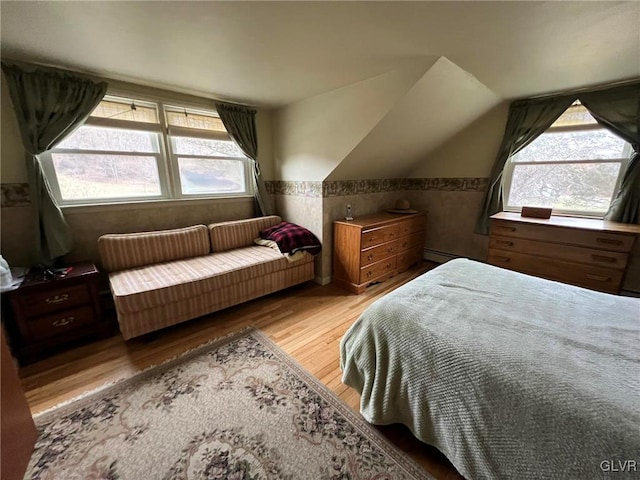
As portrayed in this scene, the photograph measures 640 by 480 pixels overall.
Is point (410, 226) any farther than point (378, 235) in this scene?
Yes

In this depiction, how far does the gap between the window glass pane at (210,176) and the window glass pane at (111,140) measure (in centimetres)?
33

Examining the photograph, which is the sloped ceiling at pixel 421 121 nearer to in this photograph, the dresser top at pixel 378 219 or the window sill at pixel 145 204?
the dresser top at pixel 378 219

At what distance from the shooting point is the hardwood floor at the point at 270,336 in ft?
5.07

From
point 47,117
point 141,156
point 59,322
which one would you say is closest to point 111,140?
point 141,156

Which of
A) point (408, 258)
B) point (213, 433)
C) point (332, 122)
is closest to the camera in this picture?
point (213, 433)

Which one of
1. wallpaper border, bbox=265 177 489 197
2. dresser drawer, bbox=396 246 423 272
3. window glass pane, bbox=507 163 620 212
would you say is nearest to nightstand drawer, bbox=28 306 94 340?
wallpaper border, bbox=265 177 489 197

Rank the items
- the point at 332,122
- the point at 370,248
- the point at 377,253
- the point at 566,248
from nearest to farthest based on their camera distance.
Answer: the point at 566,248 → the point at 332,122 → the point at 370,248 → the point at 377,253

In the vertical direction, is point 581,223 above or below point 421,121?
below

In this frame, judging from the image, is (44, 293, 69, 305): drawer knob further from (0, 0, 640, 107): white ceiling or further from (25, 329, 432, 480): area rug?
(0, 0, 640, 107): white ceiling

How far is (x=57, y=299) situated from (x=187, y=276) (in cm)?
89

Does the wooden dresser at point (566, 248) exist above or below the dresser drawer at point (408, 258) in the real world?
above

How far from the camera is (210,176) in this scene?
3.09 metres

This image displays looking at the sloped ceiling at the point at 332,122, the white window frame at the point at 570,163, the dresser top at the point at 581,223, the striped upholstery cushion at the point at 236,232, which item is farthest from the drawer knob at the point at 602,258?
the striped upholstery cushion at the point at 236,232

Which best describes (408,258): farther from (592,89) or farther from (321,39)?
(321,39)
